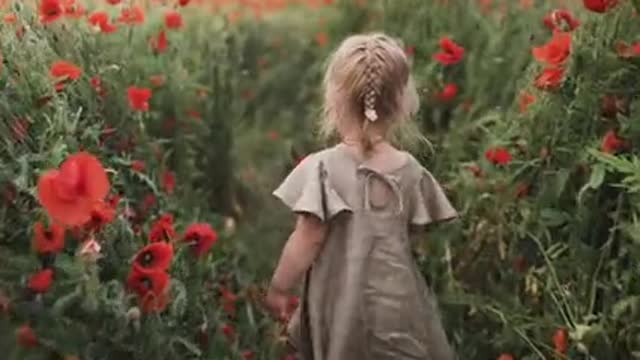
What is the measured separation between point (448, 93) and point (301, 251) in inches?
69.0

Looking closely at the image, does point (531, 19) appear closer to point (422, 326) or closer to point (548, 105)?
point (548, 105)

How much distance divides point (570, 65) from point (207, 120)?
176cm

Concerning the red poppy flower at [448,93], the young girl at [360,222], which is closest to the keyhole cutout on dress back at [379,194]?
the young girl at [360,222]

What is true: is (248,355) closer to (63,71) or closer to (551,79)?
(63,71)

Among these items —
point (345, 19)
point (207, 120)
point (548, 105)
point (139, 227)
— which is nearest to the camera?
point (139, 227)

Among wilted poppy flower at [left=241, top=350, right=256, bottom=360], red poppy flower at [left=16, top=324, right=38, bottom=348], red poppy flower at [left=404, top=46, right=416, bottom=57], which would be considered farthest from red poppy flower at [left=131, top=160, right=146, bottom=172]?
red poppy flower at [left=404, top=46, right=416, bottom=57]

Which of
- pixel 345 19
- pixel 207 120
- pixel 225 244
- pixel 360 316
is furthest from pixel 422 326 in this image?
pixel 345 19

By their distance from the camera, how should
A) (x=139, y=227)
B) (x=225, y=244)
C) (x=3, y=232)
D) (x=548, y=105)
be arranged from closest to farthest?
(x=3, y=232) < (x=139, y=227) < (x=548, y=105) < (x=225, y=244)

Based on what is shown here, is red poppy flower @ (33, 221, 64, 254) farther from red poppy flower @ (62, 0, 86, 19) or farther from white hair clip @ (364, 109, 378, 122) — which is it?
red poppy flower @ (62, 0, 86, 19)

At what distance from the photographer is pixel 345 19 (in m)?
5.89

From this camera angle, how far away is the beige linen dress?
3.01m

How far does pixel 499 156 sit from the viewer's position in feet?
12.7

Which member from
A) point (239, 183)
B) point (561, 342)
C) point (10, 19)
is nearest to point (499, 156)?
point (561, 342)

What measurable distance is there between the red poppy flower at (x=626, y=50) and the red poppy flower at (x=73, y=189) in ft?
5.25
